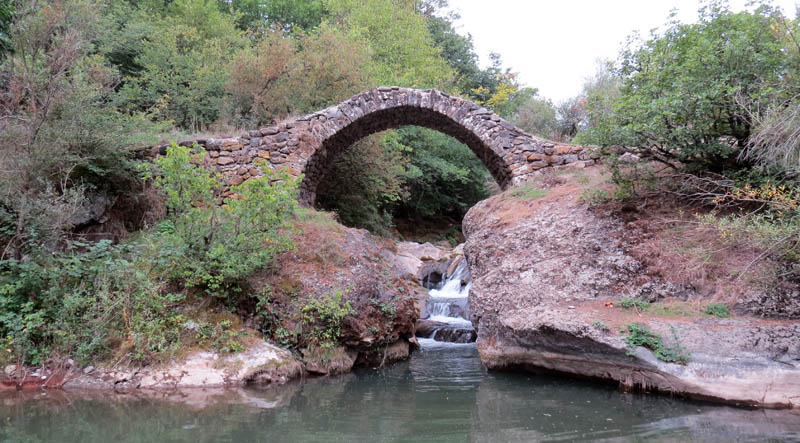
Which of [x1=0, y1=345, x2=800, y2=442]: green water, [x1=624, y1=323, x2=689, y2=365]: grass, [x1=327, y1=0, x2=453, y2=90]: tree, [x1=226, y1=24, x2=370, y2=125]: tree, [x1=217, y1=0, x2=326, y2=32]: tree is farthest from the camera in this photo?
[x1=217, y1=0, x2=326, y2=32]: tree

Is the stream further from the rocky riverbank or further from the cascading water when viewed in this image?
the cascading water

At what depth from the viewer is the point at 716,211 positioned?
6.44 meters

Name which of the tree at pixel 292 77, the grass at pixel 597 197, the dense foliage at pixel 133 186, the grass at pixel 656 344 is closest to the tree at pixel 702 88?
the grass at pixel 597 197

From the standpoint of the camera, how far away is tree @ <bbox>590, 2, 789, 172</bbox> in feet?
19.8

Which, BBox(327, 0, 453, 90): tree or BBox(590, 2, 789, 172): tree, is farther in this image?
BBox(327, 0, 453, 90): tree

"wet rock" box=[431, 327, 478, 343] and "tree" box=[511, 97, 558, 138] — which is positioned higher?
"tree" box=[511, 97, 558, 138]

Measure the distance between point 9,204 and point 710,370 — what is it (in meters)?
8.93

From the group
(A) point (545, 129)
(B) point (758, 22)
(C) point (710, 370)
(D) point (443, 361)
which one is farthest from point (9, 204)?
(A) point (545, 129)

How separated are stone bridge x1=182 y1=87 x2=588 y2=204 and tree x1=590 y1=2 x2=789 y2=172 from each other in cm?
317

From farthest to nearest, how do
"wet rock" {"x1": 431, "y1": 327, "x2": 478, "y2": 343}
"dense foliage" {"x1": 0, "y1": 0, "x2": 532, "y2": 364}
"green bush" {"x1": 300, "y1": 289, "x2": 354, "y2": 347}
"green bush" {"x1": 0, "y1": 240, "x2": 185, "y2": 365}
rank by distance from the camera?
"wet rock" {"x1": 431, "y1": 327, "x2": 478, "y2": 343} < "green bush" {"x1": 300, "y1": 289, "x2": 354, "y2": 347} < "dense foliage" {"x1": 0, "y1": 0, "x2": 532, "y2": 364} < "green bush" {"x1": 0, "y1": 240, "x2": 185, "y2": 365}

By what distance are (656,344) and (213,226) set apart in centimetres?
563

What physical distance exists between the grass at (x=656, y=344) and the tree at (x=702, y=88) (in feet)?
9.78

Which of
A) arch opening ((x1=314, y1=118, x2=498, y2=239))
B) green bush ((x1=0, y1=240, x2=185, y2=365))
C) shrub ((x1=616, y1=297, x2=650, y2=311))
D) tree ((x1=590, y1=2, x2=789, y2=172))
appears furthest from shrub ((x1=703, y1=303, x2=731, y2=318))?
arch opening ((x1=314, y1=118, x2=498, y2=239))

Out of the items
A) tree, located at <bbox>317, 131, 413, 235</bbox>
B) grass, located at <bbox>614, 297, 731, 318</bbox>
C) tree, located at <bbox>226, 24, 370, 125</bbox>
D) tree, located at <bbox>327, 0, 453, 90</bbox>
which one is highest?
tree, located at <bbox>327, 0, 453, 90</bbox>
